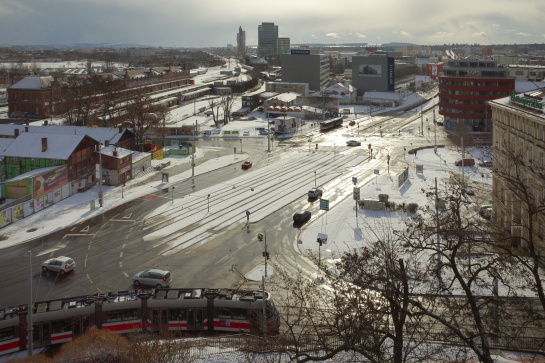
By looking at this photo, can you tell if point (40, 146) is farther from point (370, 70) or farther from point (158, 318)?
point (370, 70)

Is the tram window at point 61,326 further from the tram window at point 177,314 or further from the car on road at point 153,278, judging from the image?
the car on road at point 153,278

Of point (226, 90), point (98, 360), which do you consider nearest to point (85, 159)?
point (98, 360)

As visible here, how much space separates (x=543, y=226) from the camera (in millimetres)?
24672

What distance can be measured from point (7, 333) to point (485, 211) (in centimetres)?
2580

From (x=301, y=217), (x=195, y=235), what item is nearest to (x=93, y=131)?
(x=195, y=235)

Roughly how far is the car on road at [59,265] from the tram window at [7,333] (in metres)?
7.02

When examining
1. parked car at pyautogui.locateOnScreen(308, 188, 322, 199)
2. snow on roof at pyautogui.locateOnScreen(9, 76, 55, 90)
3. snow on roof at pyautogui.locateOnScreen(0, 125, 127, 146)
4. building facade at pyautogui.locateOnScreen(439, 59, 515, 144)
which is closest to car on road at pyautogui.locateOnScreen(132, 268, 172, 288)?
parked car at pyautogui.locateOnScreen(308, 188, 322, 199)

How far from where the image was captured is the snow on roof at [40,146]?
3966cm

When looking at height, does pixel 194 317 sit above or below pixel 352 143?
below

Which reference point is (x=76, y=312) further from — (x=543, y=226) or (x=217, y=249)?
(x=543, y=226)

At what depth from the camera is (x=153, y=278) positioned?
79.4 feet

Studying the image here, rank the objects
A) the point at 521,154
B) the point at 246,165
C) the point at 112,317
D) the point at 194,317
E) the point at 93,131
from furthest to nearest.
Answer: the point at 246,165, the point at 93,131, the point at 521,154, the point at 194,317, the point at 112,317

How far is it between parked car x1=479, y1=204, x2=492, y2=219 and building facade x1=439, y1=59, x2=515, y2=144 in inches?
1256

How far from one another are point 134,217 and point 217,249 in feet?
27.0
